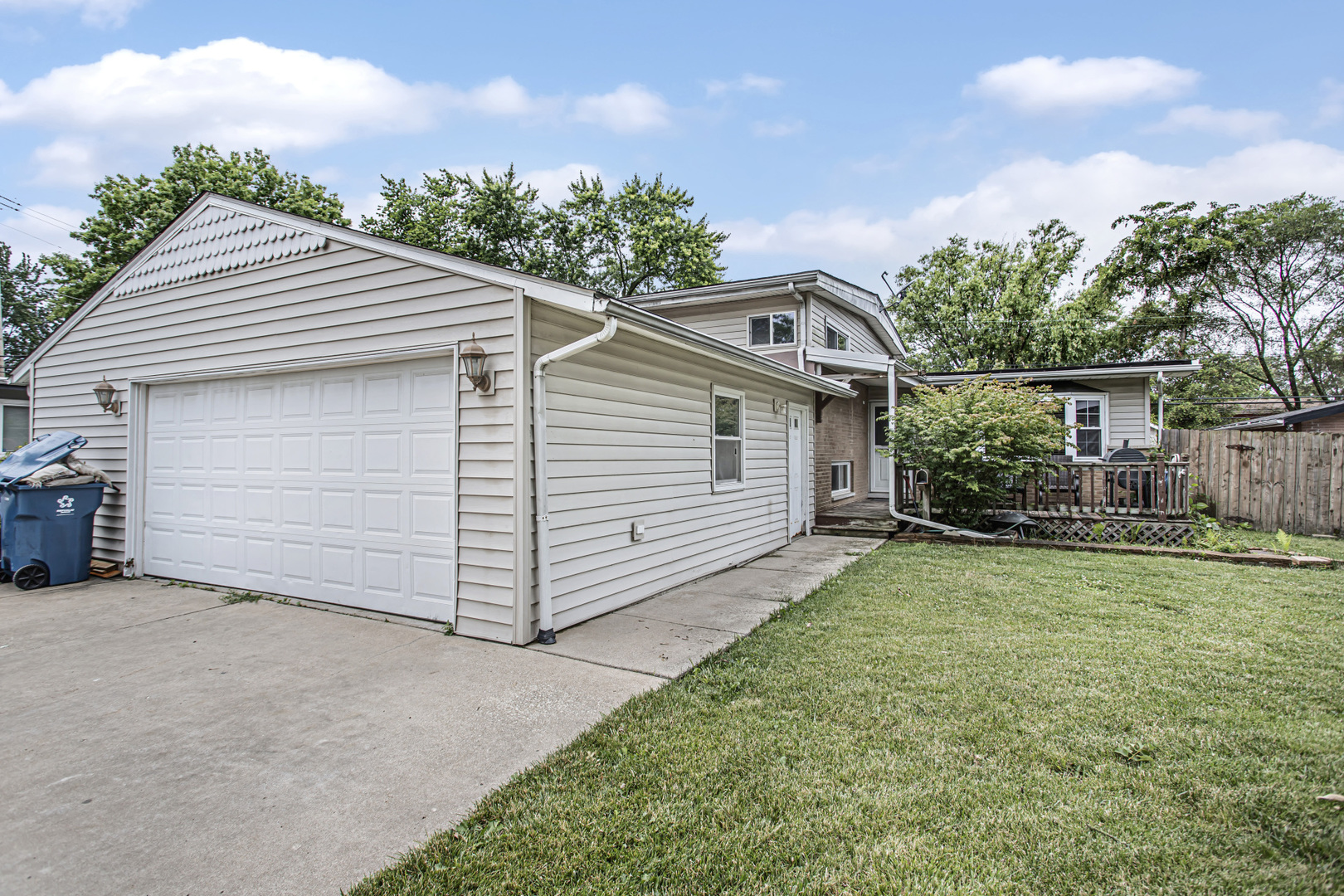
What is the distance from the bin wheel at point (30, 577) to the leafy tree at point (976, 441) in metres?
10.8

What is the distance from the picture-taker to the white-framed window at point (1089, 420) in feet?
43.1

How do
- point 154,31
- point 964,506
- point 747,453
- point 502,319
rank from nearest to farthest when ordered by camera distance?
1. point 502,319
2. point 747,453
3. point 964,506
4. point 154,31

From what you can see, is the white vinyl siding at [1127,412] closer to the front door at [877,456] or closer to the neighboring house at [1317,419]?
the front door at [877,456]

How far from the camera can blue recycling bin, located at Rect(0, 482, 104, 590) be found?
632cm

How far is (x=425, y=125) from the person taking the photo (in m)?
A: 18.6

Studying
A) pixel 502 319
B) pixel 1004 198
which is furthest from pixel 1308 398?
pixel 502 319

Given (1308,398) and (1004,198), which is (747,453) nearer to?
(1004,198)

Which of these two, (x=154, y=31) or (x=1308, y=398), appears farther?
(x=1308, y=398)

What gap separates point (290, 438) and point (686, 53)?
10229 millimetres

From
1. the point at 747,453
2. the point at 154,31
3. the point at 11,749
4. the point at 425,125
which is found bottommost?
the point at 11,749

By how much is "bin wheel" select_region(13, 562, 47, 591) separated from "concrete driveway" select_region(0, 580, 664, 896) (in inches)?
65.0

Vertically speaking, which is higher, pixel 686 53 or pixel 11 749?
pixel 686 53

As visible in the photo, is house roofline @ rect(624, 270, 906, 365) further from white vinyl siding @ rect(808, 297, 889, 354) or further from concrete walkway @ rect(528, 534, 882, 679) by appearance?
concrete walkway @ rect(528, 534, 882, 679)

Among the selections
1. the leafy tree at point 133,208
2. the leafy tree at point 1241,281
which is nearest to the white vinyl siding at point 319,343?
the leafy tree at point 133,208
